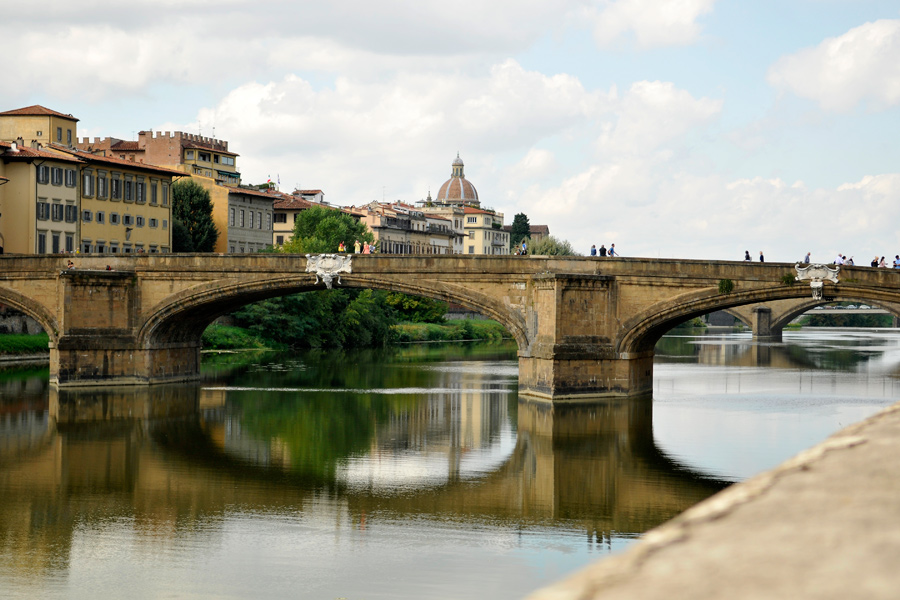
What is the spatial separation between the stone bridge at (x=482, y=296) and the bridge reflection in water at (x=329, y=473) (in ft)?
10.5

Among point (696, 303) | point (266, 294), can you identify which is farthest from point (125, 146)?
point (696, 303)

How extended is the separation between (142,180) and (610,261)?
37341mm

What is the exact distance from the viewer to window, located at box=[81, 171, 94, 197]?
213 feet

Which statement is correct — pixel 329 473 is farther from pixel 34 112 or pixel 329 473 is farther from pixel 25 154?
pixel 34 112

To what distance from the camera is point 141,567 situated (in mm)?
17609

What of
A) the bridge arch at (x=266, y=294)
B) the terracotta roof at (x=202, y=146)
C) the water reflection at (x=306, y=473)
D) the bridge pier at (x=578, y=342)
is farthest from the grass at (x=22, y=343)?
the terracotta roof at (x=202, y=146)

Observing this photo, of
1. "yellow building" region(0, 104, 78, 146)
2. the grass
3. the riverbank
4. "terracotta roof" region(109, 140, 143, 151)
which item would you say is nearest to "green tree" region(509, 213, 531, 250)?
"terracotta roof" region(109, 140, 143, 151)

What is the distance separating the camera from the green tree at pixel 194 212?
3071 inches

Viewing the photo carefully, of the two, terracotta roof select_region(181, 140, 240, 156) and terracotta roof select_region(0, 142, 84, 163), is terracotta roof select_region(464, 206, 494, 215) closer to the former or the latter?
terracotta roof select_region(181, 140, 240, 156)

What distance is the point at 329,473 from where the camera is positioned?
27141 millimetres

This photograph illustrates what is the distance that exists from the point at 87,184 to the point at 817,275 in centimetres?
4261

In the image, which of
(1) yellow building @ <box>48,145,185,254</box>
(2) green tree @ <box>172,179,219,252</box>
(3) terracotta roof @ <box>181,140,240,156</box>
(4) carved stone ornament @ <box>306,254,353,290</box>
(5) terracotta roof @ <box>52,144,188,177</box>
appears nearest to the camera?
(4) carved stone ornament @ <box>306,254,353,290</box>

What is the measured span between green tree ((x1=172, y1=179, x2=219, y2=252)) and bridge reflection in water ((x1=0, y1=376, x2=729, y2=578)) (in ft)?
129

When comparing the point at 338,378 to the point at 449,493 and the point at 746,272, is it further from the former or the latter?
the point at 449,493
